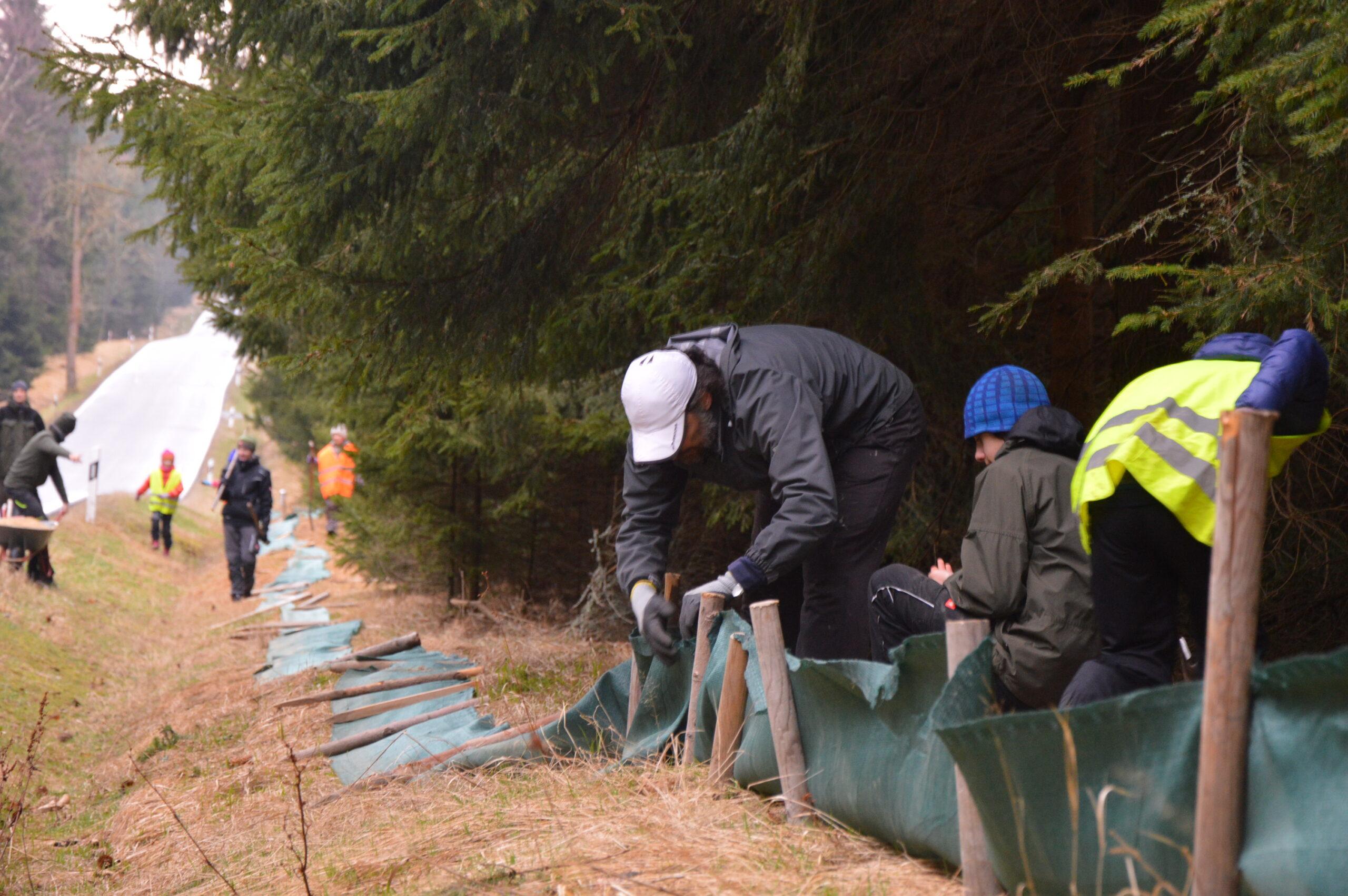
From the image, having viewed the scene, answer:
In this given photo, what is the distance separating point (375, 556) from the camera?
11.6 metres

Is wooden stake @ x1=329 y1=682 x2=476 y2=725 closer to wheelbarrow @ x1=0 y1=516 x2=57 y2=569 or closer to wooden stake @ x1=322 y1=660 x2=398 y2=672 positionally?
wooden stake @ x1=322 y1=660 x2=398 y2=672

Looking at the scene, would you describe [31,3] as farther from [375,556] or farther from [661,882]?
[661,882]

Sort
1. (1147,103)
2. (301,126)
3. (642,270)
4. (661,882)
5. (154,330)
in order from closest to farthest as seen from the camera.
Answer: (661,882)
(301,126)
(1147,103)
(642,270)
(154,330)

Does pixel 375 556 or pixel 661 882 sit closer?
pixel 661 882

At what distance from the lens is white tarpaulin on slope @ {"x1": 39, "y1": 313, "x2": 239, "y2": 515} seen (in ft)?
95.8

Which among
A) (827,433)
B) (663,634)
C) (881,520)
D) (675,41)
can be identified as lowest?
(663,634)

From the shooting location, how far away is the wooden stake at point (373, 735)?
550 cm

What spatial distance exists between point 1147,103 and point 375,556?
27.8 ft

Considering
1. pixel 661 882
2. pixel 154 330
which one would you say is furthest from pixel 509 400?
pixel 154 330

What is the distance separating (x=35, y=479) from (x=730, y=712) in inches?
444

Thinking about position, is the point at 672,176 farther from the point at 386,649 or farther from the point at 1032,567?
the point at 386,649

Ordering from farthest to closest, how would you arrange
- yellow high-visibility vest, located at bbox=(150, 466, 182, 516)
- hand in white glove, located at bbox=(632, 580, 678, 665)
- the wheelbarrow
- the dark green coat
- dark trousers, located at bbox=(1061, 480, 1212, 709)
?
yellow high-visibility vest, located at bbox=(150, 466, 182, 516) → the wheelbarrow → hand in white glove, located at bbox=(632, 580, 678, 665) → the dark green coat → dark trousers, located at bbox=(1061, 480, 1212, 709)

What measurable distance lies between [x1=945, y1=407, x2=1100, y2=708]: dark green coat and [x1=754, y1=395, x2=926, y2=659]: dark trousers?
34.5 inches

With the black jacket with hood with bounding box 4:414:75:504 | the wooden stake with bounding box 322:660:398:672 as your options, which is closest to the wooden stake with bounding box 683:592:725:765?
the wooden stake with bounding box 322:660:398:672
